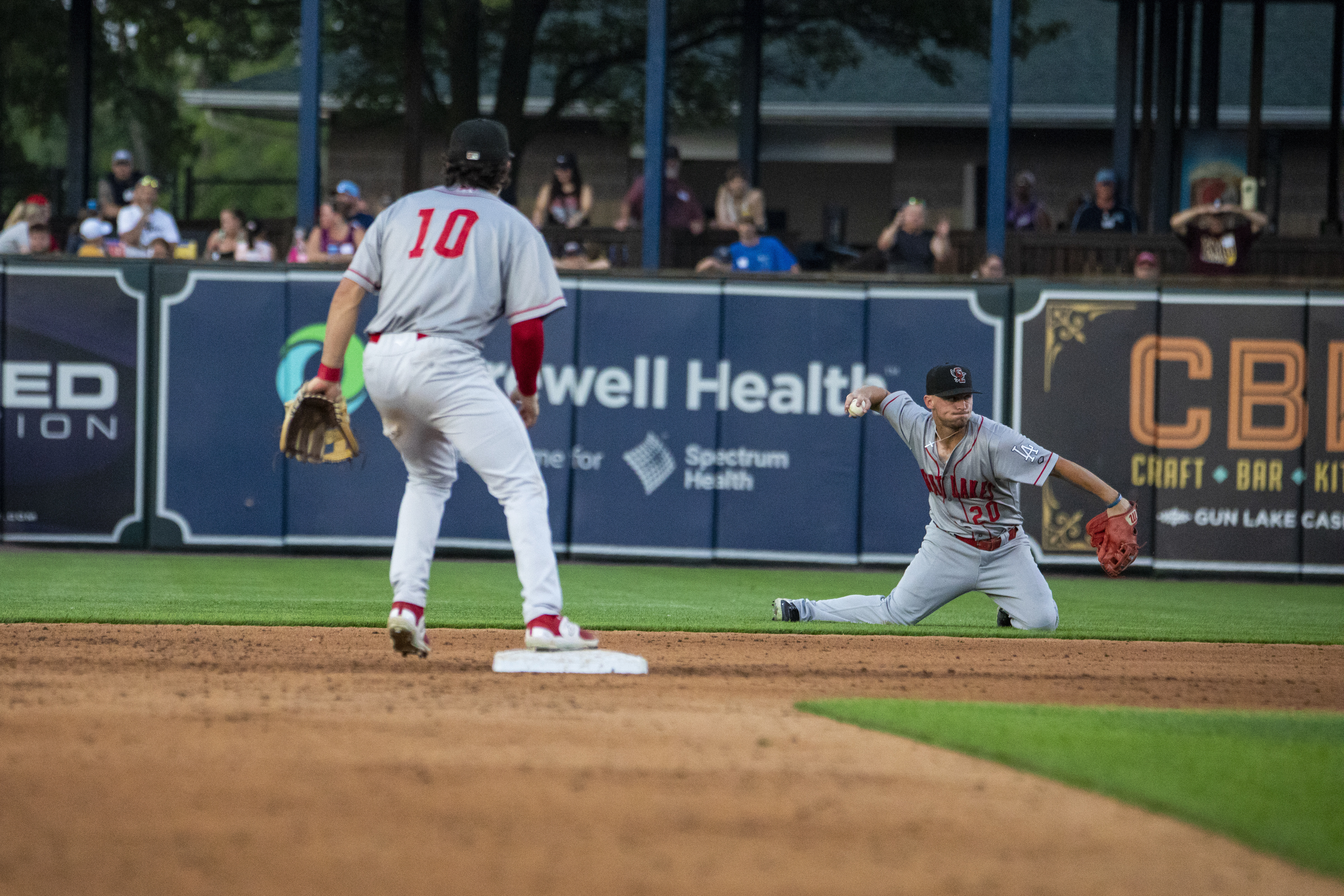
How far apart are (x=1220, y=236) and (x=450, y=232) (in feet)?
34.7

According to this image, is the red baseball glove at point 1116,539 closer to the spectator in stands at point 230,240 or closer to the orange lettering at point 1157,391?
the orange lettering at point 1157,391

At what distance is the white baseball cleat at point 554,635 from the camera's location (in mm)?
5992

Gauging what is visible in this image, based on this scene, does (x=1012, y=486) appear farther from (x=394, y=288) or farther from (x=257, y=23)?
(x=257, y=23)

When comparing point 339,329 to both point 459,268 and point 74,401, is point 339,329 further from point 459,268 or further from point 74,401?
point 74,401

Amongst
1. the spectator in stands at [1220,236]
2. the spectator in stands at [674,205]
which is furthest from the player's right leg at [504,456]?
the spectator in stands at [674,205]

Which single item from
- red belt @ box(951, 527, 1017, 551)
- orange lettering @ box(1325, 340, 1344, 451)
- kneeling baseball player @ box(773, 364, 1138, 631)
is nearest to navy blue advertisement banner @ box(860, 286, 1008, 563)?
orange lettering @ box(1325, 340, 1344, 451)

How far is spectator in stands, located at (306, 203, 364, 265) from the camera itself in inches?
580

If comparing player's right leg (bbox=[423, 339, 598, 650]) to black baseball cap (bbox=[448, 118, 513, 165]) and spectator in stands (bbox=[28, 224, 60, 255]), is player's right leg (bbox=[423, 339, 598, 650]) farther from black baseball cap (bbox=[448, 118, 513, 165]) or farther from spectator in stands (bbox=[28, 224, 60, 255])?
spectator in stands (bbox=[28, 224, 60, 255])

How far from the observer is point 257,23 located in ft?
80.9

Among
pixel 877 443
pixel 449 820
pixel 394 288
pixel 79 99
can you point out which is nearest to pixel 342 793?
pixel 449 820

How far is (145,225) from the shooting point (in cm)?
1512

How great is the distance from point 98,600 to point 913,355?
7588mm

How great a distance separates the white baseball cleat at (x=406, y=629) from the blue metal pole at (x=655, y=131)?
924cm

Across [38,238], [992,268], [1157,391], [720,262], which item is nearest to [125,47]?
[38,238]
